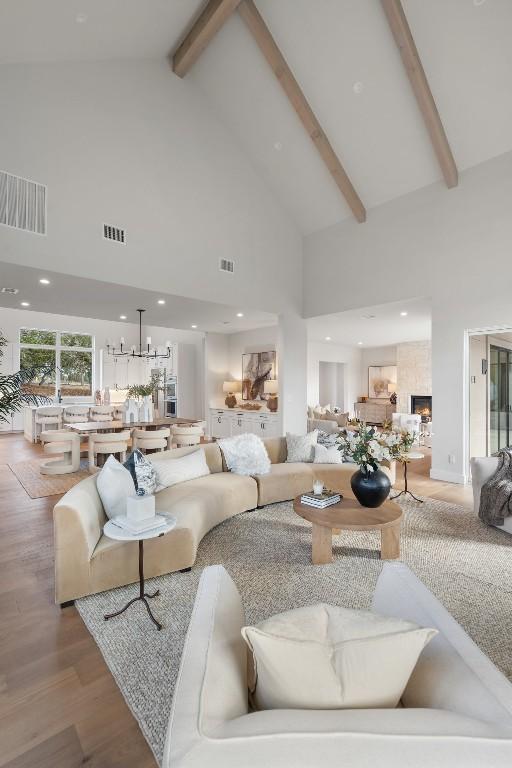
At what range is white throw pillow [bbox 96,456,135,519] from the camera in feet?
9.61

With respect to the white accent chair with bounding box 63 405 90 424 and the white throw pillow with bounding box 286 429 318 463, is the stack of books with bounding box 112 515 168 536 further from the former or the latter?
the white accent chair with bounding box 63 405 90 424

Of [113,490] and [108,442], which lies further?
[108,442]

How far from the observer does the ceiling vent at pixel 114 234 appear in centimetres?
534

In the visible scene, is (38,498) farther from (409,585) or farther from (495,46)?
(495,46)

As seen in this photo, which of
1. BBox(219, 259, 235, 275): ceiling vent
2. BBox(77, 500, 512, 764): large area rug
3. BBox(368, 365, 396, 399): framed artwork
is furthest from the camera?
BBox(368, 365, 396, 399): framed artwork

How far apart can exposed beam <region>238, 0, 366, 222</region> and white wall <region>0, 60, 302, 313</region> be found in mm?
1485

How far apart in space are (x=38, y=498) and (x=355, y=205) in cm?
656

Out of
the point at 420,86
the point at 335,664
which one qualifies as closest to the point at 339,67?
the point at 420,86

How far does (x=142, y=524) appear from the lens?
94.5 inches

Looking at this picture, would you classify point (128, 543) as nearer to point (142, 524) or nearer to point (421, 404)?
point (142, 524)

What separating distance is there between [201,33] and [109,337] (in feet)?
31.4

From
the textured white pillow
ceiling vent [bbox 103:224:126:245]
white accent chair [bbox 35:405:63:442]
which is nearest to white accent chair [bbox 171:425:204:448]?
the textured white pillow

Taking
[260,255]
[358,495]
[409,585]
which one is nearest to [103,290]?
[260,255]

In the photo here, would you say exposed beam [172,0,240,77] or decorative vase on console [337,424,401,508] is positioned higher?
exposed beam [172,0,240,77]
